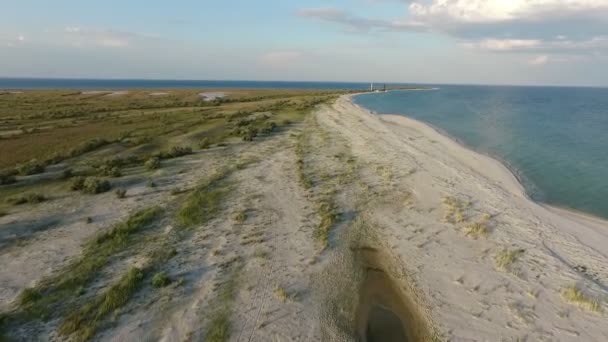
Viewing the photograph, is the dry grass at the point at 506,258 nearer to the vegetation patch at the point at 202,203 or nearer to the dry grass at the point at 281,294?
the dry grass at the point at 281,294

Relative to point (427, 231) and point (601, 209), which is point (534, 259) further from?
point (601, 209)

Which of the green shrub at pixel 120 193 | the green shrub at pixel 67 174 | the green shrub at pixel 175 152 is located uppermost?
the green shrub at pixel 175 152

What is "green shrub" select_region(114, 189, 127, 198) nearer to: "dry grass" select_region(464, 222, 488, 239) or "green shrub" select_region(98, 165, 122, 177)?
"green shrub" select_region(98, 165, 122, 177)

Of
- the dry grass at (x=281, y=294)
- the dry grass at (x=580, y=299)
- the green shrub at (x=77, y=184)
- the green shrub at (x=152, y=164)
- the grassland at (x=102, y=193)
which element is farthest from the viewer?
the green shrub at (x=152, y=164)

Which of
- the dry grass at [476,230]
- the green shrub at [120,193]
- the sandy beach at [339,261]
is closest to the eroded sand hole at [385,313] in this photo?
the sandy beach at [339,261]

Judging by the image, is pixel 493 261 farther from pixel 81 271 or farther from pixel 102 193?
pixel 102 193

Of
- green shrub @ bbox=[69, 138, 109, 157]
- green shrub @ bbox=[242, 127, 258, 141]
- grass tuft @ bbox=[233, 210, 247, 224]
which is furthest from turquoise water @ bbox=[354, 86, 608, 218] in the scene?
green shrub @ bbox=[69, 138, 109, 157]
